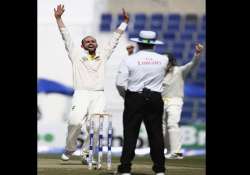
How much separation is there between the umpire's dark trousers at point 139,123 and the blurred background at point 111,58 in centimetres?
751

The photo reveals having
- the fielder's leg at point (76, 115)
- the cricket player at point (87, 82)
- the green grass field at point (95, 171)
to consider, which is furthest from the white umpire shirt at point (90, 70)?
the green grass field at point (95, 171)

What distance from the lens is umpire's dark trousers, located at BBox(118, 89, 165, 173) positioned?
34.6 feet

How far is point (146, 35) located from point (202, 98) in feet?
27.8

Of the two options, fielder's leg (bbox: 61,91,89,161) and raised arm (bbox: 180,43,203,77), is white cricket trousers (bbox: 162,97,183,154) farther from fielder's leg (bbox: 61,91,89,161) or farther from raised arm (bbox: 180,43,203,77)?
fielder's leg (bbox: 61,91,89,161)

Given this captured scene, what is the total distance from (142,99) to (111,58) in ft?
27.0

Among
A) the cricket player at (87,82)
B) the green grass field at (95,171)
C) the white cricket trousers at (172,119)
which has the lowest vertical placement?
the green grass field at (95,171)

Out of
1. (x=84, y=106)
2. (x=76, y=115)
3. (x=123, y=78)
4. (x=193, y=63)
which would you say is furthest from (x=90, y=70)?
(x=193, y=63)

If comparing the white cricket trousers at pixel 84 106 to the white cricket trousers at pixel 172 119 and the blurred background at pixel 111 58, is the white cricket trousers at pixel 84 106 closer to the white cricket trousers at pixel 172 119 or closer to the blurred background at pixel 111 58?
the white cricket trousers at pixel 172 119

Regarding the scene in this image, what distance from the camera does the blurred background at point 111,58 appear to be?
730 inches

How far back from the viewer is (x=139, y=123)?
34.8ft

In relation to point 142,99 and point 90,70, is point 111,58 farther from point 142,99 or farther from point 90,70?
point 142,99
